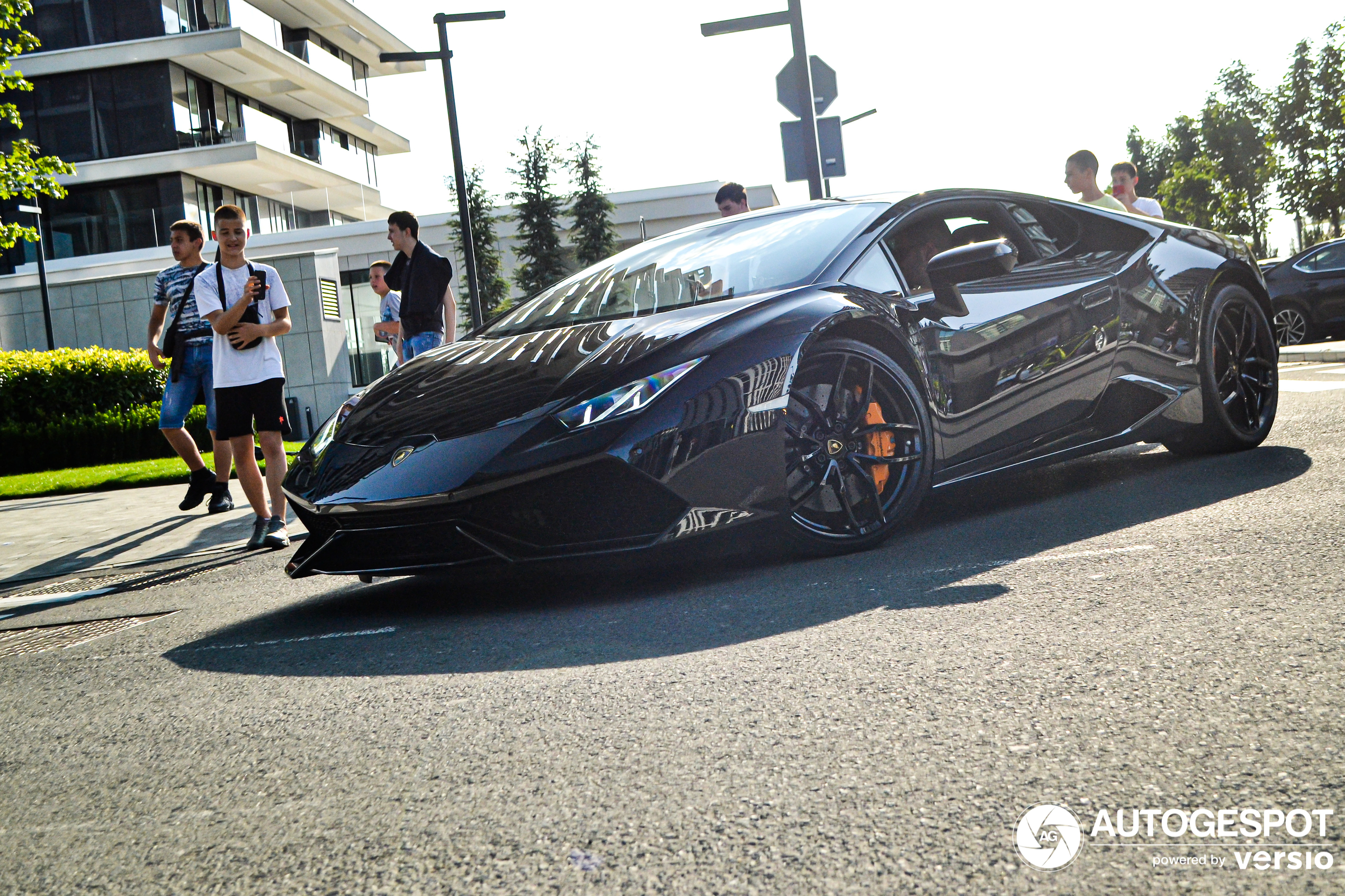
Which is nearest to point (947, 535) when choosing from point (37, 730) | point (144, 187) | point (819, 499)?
point (819, 499)

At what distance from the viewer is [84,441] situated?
15.1m

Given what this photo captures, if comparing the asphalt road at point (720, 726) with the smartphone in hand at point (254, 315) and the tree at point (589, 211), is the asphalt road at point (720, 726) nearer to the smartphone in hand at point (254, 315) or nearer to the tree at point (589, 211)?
the smartphone in hand at point (254, 315)

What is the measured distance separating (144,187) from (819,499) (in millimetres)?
36639

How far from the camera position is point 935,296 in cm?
449

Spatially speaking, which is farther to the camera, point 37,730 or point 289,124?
point 289,124

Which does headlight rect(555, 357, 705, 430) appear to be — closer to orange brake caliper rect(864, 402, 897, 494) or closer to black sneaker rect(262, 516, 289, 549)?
orange brake caliper rect(864, 402, 897, 494)

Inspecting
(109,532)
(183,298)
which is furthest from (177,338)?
(109,532)

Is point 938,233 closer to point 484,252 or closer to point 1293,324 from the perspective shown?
point 1293,324

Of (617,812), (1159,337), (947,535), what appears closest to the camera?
(617,812)

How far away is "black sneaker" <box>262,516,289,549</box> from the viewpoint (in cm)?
606

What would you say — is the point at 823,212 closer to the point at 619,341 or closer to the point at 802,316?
the point at 802,316

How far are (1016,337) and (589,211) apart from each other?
43680mm

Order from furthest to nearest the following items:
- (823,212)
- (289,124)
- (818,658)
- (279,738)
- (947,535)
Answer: (289,124), (823,212), (947,535), (818,658), (279,738)

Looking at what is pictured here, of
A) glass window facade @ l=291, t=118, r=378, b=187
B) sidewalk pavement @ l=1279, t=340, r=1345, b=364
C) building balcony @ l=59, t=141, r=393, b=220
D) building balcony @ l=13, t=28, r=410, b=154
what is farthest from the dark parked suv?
glass window facade @ l=291, t=118, r=378, b=187
